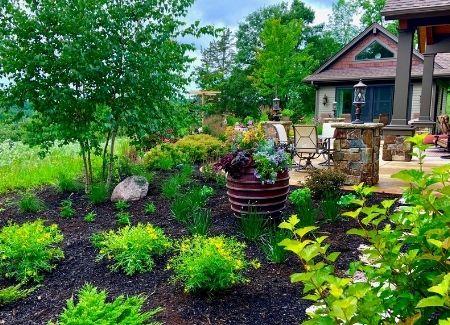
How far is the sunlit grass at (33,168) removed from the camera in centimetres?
683

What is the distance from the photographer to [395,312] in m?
1.23

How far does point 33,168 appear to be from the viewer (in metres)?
7.91

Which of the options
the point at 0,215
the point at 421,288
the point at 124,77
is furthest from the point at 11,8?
the point at 421,288

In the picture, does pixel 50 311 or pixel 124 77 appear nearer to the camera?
pixel 50 311

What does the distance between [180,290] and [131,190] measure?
9.82 feet

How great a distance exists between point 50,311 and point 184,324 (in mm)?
993

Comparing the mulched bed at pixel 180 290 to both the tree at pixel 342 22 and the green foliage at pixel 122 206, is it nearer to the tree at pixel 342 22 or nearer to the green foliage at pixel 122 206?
the green foliage at pixel 122 206

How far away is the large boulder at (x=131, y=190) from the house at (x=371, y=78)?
1447cm

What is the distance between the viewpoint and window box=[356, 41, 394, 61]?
754 inches

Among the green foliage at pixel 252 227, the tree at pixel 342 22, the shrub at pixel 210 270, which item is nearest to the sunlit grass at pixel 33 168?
the green foliage at pixel 252 227

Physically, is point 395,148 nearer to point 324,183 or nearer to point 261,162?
point 324,183

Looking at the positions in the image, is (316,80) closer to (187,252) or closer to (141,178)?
(141,178)

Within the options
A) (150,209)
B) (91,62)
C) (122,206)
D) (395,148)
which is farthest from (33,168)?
(395,148)

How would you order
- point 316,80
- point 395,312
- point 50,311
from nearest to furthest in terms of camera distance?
point 395,312
point 50,311
point 316,80
